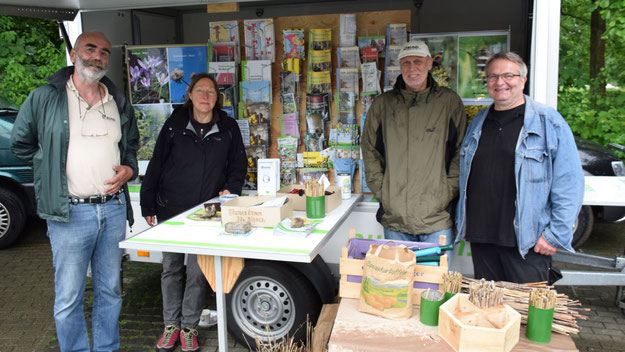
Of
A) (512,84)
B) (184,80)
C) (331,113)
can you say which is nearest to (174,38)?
(184,80)

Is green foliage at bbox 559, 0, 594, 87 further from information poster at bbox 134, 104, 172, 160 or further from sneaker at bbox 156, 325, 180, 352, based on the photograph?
sneaker at bbox 156, 325, 180, 352

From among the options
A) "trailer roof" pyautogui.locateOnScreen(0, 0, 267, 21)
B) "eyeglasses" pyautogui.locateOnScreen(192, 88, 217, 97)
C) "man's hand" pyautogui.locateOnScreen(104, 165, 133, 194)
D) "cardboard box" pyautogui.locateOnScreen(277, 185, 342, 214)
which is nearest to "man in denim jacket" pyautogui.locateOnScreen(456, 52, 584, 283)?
"cardboard box" pyautogui.locateOnScreen(277, 185, 342, 214)

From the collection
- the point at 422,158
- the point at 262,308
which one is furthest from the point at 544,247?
the point at 262,308

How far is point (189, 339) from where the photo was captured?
10.5 feet

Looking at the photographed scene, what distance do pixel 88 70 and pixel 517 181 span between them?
2.22 meters

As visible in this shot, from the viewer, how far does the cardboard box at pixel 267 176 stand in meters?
3.04

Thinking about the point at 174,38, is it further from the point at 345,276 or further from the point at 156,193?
the point at 345,276

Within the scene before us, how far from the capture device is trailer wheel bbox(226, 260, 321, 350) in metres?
3.07

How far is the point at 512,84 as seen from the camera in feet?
7.73

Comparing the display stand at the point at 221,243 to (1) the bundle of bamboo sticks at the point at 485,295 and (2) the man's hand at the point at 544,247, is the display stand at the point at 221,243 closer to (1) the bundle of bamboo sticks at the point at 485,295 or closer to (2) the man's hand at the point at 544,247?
(1) the bundle of bamboo sticks at the point at 485,295

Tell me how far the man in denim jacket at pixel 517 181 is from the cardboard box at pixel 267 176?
3.63ft

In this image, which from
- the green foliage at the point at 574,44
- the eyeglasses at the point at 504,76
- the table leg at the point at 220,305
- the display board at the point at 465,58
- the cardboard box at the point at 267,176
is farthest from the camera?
the green foliage at the point at 574,44

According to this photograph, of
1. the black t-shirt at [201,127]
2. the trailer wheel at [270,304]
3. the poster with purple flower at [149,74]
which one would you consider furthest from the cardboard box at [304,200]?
the poster with purple flower at [149,74]

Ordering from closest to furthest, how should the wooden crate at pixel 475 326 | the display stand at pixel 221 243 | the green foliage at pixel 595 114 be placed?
the wooden crate at pixel 475 326, the display stand at pixel 221 243, the green foliage at pixel 595 114
